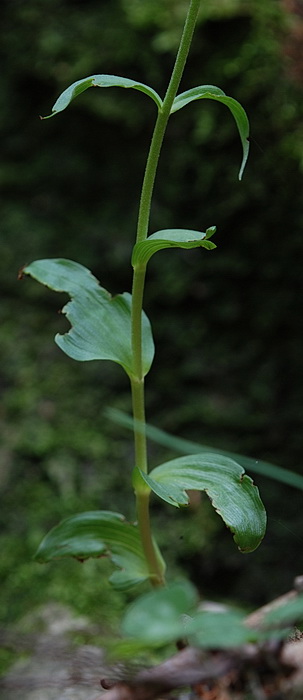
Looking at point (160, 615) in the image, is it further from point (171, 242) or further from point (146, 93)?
point (146, 93)

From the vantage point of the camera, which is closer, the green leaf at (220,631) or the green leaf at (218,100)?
the green leaf at (220,631)

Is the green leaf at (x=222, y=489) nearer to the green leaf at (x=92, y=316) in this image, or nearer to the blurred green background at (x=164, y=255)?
the green leaf at (x=92, y=316)

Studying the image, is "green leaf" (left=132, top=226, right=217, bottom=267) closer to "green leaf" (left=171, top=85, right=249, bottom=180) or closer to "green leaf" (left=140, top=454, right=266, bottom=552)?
"green leaf" (left=171, top=85, right=249, bottom=180)

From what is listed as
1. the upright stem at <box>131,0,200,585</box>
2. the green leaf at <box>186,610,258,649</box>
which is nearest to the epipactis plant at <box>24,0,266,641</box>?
the upright stem at <box>131,0,200,585</box>

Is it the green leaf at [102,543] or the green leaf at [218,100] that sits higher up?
the green leaf at [218,100]

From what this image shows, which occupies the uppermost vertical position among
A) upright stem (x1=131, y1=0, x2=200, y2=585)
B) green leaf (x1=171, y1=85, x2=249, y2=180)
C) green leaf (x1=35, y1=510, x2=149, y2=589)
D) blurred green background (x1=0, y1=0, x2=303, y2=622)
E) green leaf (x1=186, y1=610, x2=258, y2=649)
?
blurred green background (x1=0, y1=0, x2=303, y2=622)

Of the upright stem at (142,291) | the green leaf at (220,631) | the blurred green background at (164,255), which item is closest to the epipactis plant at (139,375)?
the upright stem at (142,291)

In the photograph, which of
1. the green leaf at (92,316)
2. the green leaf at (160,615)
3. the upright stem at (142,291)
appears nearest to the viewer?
the green leaf at (160,615)

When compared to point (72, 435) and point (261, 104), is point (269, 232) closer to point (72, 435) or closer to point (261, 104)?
point (261, 104)
